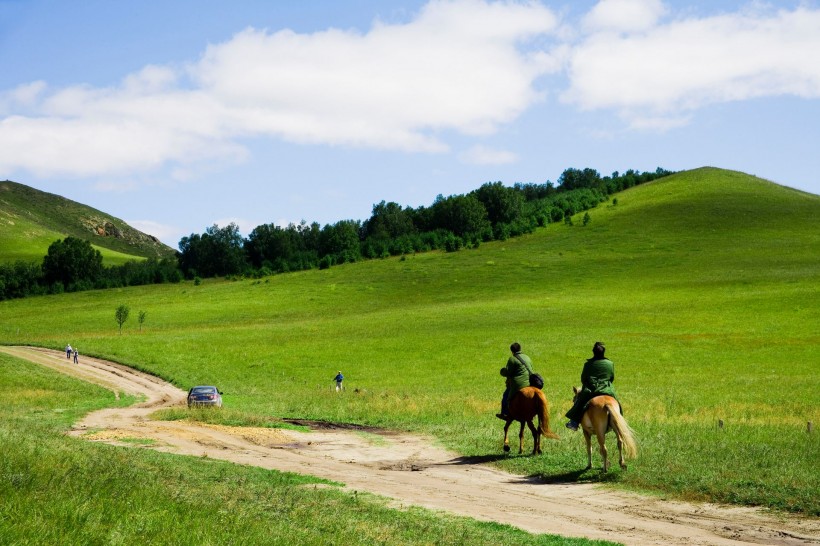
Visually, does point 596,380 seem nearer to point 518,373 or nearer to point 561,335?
point 518,373

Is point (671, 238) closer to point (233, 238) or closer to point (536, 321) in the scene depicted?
point (536, 321)

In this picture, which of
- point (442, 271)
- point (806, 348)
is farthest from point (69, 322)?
point (806, 348)

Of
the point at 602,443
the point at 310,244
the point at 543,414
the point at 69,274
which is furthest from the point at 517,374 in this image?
the point at 310,244

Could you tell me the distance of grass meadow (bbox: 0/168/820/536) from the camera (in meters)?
21.3

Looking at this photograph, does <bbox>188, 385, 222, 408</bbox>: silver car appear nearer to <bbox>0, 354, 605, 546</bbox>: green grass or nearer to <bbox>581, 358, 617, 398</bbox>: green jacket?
<bbox>0, 354, 605, 546</bbox>: green grass

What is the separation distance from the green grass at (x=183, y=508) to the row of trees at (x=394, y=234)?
121165 millimetres

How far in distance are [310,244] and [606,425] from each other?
170 metres

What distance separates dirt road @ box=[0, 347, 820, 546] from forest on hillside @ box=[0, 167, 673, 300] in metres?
112

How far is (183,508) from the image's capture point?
11266 mm

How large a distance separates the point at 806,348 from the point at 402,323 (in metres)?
36.1

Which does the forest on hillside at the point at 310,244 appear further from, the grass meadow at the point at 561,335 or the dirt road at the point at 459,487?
the dirt road at the point at 459,487

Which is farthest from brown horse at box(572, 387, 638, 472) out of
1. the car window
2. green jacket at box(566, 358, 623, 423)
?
the car window

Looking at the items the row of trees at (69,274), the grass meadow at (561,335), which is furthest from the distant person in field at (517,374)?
the row of trees at (69,274)

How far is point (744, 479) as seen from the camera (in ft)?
52.1
